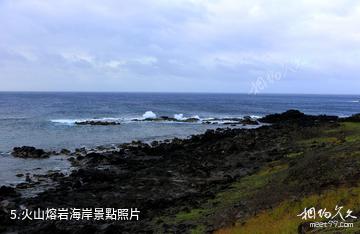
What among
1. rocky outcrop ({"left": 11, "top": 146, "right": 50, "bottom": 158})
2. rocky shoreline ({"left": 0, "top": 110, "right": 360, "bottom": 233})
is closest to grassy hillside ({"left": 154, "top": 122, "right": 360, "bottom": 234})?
rocky shoreline ({"left": 0, "top": 110, "right": 360, "bottom": 233})

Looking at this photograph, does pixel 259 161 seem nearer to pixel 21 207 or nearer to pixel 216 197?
pixel 216 197

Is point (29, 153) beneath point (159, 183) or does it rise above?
beneath

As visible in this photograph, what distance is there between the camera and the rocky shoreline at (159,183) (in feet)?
68.3

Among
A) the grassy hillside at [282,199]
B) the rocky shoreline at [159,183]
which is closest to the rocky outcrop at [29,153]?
the rocky shoreline at [159,183]

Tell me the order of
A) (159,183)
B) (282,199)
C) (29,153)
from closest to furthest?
(282,199), (159,183), (29,153)

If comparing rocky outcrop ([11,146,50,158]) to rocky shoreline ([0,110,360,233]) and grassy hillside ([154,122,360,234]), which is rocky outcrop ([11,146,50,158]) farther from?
grassy hillside ([154,122,360,234])

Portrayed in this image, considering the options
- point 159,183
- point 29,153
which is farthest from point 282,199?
point 29,153

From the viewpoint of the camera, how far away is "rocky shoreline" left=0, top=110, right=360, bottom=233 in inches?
820

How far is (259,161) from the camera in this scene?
1447 inches

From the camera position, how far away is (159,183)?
99.2 feet

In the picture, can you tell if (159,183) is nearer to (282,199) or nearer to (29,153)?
(282,199)

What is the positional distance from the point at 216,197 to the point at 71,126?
56.8m

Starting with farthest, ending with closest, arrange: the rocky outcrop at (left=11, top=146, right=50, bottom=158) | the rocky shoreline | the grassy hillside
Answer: the rocky outcrop at (left=11, top=146, right=50, bottom=158)
the rocky shoreline
the grassy hillside

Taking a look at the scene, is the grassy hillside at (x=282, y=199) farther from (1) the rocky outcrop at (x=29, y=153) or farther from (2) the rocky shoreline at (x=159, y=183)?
(1) the rocky outcrop at (x=29, y=153)
